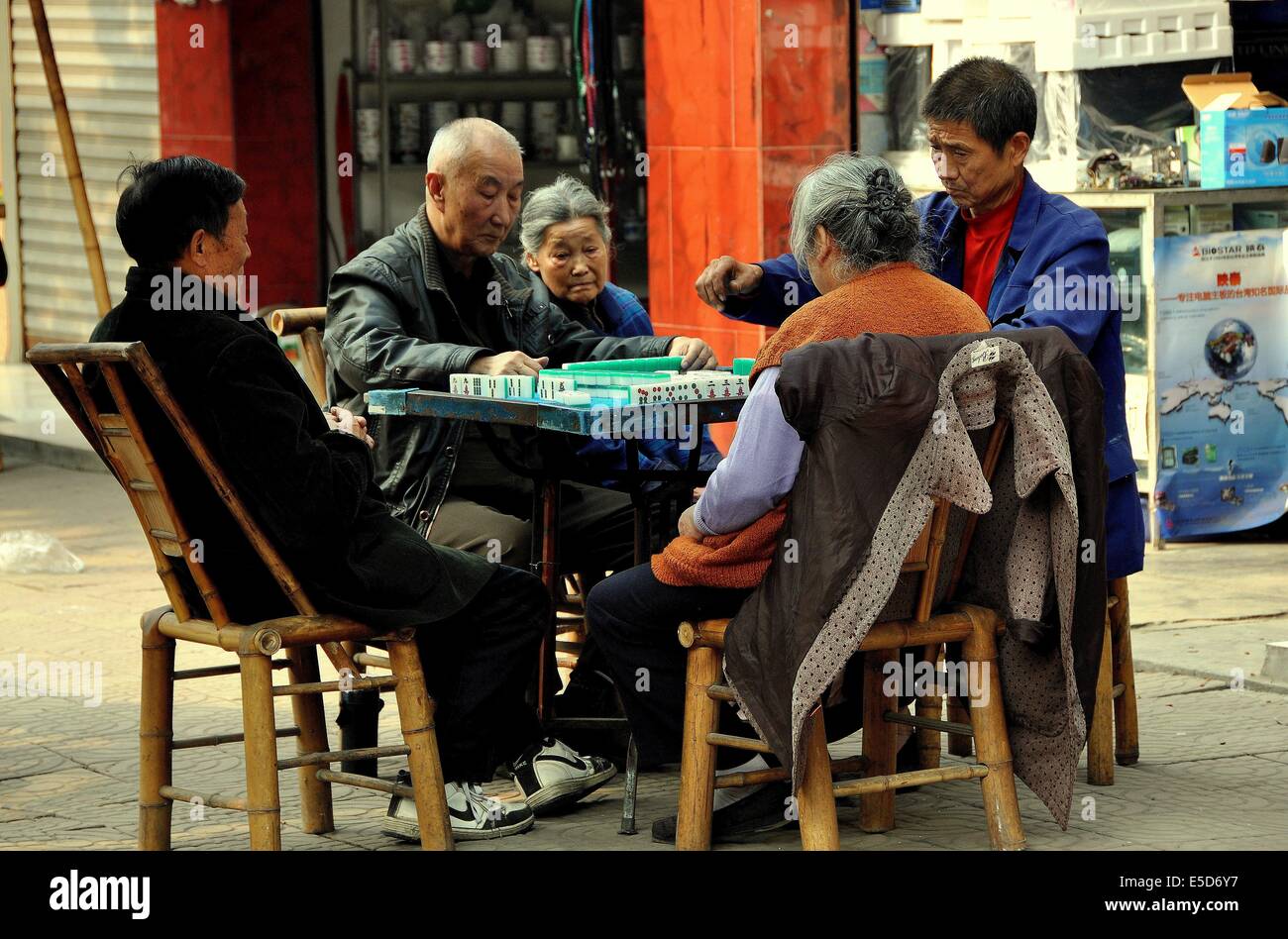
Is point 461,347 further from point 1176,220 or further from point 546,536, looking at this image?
point 1176,220

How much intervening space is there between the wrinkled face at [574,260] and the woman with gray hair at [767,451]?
1.47m

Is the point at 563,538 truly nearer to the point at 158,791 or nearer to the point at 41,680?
the point at 158,791

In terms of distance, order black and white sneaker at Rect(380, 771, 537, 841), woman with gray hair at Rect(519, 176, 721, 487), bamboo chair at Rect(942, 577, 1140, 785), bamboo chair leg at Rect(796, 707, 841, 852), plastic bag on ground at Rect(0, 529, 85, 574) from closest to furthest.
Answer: bamboo chair leg at Rect(796, 707, 841, 852)
black and white sneaker at Rect(380, 771, 537, 841)
bamboo chair at Rect(942, 577, 1140, 785)
woman with gray hair at Rect(519, 176, 721, 487)
plastic bag on ground at Rect(0, 529, 85, 574)

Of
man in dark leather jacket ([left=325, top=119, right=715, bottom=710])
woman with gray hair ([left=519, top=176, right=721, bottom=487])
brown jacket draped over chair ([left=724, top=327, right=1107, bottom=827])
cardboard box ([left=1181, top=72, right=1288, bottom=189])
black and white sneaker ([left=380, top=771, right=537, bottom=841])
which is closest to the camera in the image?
brown jacket draped over chair ([left=724, top=327, right=1107, bottom=827])

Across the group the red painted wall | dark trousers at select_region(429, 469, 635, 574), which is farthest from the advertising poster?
the red painted wall

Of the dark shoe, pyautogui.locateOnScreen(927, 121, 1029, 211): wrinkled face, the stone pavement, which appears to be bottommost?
the stone pavement

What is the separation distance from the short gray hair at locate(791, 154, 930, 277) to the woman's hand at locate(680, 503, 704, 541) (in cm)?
60

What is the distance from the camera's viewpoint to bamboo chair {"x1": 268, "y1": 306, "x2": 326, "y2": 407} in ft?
17.5

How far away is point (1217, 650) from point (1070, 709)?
2192mm

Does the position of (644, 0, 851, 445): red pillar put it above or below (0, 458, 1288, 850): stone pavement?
above

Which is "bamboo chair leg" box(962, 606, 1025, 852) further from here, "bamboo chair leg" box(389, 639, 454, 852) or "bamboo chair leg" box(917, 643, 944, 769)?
"bamboo chair leg" box(389, 639, 454, 852)

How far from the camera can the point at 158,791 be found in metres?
4.13

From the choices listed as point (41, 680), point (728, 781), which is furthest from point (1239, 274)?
point (41, 680)

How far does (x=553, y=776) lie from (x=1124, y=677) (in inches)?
57.4
